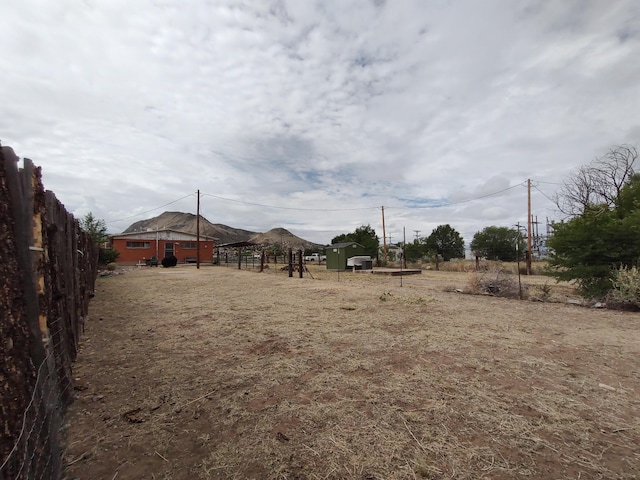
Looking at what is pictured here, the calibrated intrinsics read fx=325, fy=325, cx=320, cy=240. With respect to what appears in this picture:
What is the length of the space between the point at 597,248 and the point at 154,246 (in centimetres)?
3863

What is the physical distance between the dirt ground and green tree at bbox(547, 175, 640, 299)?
3.69 metres

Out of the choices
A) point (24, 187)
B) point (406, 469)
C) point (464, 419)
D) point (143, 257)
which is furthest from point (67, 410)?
point (143, 257)

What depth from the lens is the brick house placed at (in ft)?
117

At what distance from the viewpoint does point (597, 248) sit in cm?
920

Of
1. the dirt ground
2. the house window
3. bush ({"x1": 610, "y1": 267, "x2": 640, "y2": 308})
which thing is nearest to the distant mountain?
the house window

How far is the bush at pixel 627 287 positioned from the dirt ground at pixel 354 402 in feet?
8.35

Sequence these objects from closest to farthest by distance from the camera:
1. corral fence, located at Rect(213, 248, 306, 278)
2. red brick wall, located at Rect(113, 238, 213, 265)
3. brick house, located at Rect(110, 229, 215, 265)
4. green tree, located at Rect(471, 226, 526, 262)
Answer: corral fence, located at Rect(213, 248, 306, 278) < red brick wall, located at Rect(113, 238, 213, 265) < brick house, located at Rect(110, 229, 215, 265) < green tree, located at Rect(471, 226, 526, 262)

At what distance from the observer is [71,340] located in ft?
11.6

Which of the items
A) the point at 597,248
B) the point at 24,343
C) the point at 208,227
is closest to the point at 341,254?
the point at 597,248

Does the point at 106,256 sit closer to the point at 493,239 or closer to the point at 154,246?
the point at 154,246

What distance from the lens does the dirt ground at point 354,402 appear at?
2162 millimetres

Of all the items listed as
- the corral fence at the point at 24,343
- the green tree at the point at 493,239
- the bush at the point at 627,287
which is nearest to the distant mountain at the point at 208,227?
the green tree at the point at 493,239

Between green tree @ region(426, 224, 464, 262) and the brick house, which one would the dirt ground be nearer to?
the brick house

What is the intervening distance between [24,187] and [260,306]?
20.7 feet
